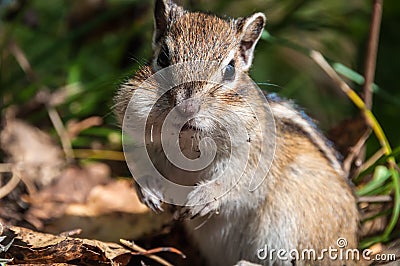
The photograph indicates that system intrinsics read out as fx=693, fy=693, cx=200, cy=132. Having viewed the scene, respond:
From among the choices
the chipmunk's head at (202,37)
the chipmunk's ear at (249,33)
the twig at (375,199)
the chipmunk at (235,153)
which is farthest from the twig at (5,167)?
the twig at (375,199)

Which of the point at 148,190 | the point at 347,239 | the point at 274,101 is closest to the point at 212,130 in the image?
the point at 148,190

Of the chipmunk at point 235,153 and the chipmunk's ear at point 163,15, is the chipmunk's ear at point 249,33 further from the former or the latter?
the chipmunk's ear at point 163,15

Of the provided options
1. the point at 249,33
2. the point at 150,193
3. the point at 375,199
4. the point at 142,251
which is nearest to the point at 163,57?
the point at 249,33

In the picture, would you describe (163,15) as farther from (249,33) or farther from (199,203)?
(199,203)

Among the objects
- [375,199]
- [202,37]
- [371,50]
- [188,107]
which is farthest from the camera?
[371,50]

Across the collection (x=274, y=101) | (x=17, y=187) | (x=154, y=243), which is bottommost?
(x=154, y=243)

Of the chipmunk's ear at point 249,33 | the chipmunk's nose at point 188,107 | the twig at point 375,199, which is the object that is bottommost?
the twig at point 375,199

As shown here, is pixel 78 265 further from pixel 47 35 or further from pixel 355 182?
pixel 47 35
